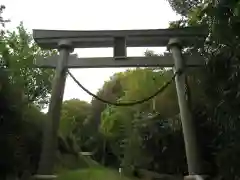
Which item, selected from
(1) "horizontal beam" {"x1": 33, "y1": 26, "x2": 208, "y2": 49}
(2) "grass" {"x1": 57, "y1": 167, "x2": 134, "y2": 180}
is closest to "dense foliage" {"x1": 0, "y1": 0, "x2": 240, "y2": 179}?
(1) "horizontal beam" {"x1": 33, "y1": 26, "x2": 208, "y2": 49}

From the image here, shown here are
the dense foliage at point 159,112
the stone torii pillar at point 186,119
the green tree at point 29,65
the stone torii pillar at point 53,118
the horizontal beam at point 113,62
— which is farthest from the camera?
the green tree at point 29,65

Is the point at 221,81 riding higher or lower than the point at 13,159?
higher

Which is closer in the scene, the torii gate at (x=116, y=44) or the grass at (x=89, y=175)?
the grass at (x=89, y=175)

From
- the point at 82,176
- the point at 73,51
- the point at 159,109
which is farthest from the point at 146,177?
the point at 73,51

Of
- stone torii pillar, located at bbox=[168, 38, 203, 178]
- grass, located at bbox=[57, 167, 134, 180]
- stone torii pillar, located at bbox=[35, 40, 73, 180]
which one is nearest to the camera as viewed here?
grass, located at bbox=[57, 167, 134, 180]

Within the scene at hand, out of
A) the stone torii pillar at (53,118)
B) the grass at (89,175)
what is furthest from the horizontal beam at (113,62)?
the grass at (89,175)

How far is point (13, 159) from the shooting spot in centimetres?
727

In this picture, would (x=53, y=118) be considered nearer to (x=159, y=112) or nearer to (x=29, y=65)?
(x=29, y=65)

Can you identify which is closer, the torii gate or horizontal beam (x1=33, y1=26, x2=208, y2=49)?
the torii gate

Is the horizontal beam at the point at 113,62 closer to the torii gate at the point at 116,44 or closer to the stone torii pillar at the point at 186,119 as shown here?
the torii gate at the point at 116,44

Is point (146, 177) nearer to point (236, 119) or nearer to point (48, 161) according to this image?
point (48, 161)

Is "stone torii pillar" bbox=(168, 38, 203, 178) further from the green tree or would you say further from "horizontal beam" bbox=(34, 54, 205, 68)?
the green tree

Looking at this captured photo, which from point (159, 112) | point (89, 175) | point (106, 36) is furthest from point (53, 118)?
point (159, 112)

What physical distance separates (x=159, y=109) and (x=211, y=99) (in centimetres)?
389
